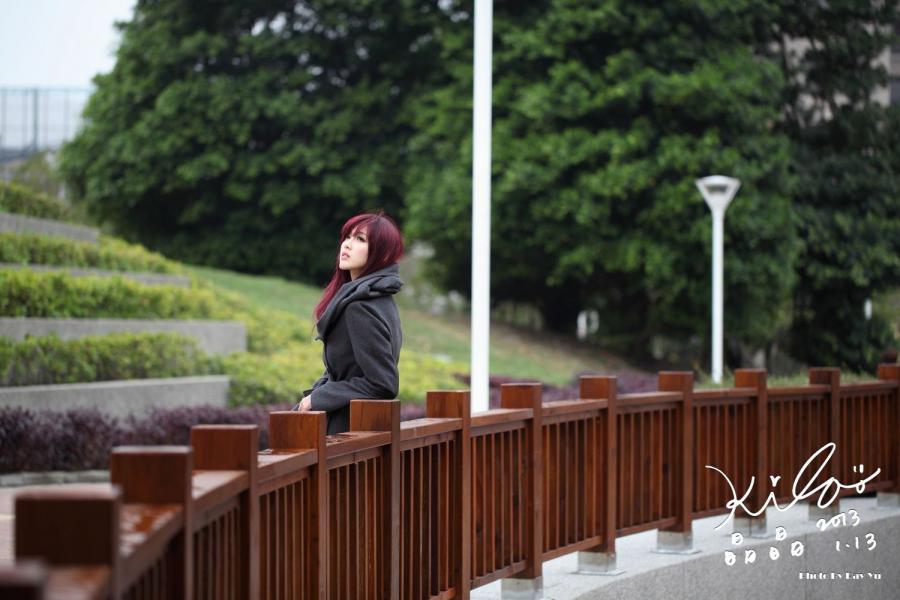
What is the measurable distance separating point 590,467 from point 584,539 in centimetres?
43

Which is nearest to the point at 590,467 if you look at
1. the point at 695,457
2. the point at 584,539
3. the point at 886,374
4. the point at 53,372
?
the point at 584,539

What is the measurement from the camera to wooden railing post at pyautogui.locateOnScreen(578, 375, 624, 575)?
8078 mm

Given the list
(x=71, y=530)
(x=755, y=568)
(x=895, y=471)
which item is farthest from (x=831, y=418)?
(x=71, y=530)

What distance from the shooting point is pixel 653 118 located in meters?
28.9

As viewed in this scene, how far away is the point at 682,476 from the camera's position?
29.3 ft

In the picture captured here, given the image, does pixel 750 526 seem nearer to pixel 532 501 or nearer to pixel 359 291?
pixel 532 501

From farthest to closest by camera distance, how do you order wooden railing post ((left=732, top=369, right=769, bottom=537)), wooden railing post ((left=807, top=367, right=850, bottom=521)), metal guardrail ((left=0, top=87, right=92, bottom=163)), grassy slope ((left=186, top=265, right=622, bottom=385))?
metal guardrail ((left=0, top=87, right=92, bottom=163)) < grassy slope ((left=186, top=265, right=622, bottom=385)) < wooden railing post ((left=807, top=367, right=850, bottom=521)) < wooden railing post ((left=732, top=369, right=769, bottom=537))

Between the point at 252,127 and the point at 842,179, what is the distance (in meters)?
14.5

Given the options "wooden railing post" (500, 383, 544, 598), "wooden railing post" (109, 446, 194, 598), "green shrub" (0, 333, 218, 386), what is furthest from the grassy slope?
"wooden railing post" (109, 446, 194, 598)

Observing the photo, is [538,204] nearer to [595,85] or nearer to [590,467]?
[595,85]

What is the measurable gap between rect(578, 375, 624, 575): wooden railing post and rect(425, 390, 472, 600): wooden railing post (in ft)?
5.77

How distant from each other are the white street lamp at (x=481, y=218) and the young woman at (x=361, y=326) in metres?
3.94

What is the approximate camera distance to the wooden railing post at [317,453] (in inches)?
182

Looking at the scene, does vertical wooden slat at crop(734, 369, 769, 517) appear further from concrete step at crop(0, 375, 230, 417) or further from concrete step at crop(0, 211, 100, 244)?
concrete step at crop(0, 211, 100, 244)
